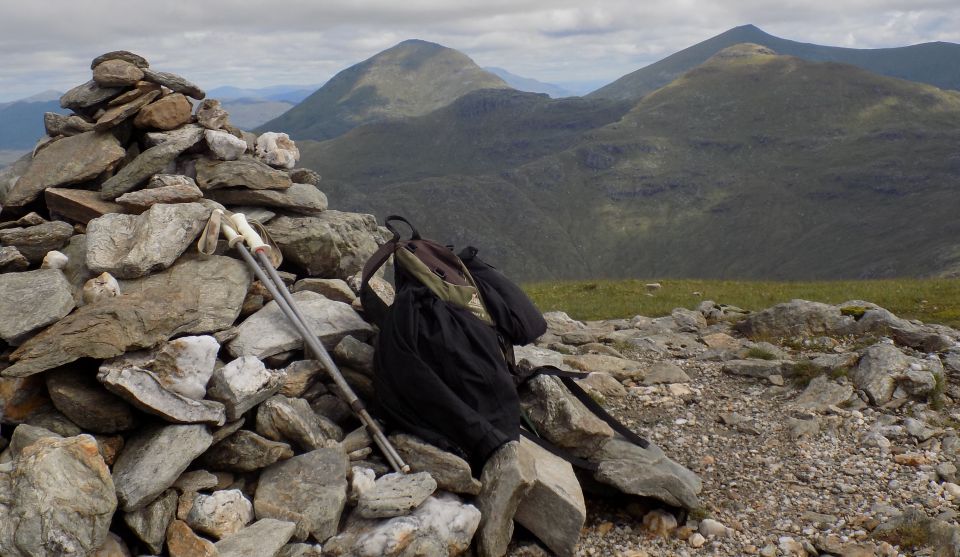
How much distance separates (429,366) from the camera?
9211 millimetres

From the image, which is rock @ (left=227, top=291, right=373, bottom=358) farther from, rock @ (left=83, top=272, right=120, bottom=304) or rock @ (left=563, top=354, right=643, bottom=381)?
rock @ (left=563, top=354, right=643, bottom=381)

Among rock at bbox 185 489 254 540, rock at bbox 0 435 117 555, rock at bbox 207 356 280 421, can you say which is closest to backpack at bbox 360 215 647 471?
rock at bbox 207 356 280 421

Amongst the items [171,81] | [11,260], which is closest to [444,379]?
[11,260]

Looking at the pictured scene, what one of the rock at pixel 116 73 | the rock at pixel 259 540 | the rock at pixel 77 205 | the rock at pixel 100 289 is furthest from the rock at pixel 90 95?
the rock at pixel 259 540

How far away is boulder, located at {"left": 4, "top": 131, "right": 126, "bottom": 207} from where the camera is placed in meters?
11.9

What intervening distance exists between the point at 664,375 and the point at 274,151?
9.14 metres

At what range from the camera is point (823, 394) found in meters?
13.8

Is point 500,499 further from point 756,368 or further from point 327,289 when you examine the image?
point 756,368

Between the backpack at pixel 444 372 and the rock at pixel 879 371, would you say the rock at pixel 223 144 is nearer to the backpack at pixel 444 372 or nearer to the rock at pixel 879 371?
the backpack at pixel 444 372

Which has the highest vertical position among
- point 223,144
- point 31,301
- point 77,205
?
point 223,144

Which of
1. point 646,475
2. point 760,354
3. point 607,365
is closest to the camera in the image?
point 646,475

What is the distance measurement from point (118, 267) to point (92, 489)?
3.97m

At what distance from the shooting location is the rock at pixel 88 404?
814 cm

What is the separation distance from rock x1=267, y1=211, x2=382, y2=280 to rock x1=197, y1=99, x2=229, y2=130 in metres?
2.15
